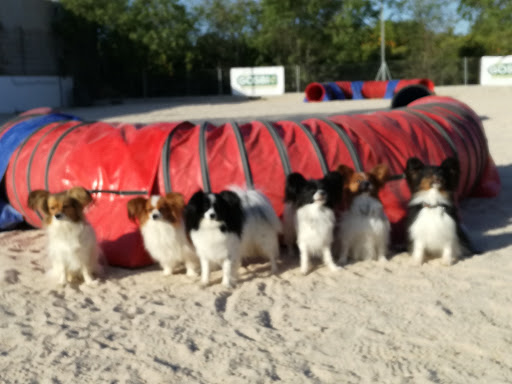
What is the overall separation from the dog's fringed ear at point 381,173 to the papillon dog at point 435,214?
22 cm

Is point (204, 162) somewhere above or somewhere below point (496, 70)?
below

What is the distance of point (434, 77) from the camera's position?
117ft

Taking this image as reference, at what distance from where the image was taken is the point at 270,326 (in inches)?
154

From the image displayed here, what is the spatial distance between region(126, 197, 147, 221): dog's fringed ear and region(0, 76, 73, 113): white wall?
2081 cm

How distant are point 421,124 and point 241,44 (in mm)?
35665

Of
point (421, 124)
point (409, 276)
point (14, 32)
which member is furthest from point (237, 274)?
point (14, 32)

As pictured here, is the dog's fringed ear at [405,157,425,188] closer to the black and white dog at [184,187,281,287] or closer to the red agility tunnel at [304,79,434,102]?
the black and white dog at [184,187,281,287]

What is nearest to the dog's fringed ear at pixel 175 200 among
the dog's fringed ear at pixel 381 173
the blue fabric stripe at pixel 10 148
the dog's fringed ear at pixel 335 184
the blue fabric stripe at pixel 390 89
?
the dog's fringed ear at pixel 335 184

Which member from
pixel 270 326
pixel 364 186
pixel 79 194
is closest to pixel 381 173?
pixel 364 186

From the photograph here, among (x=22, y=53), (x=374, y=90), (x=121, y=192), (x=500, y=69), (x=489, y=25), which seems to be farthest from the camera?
(x=489, y=25)

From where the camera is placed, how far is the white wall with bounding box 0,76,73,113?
2370 centimetres

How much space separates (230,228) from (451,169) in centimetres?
203

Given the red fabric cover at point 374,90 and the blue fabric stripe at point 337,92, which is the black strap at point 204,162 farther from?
A: the blue fabric stripe at point 337,92

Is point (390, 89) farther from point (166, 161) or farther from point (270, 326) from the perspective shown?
point (270, 326)
